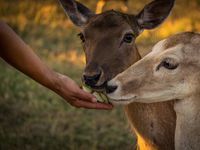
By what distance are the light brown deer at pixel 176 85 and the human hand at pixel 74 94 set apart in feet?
0.70

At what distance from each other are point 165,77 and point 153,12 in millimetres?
1471

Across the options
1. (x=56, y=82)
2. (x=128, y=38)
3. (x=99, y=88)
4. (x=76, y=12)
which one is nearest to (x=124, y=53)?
(x=128, y=38)

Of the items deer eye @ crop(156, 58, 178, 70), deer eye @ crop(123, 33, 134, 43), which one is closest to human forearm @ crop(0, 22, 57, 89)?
deer eye @ crop(156, 58, 178, 70)

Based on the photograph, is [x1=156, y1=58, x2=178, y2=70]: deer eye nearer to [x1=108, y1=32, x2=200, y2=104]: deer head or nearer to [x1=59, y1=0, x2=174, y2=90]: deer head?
[x1=108, y1=32, x2=200, y2=104]: deer head

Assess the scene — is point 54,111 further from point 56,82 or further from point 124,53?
point 56,82

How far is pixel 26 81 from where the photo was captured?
9750 mm

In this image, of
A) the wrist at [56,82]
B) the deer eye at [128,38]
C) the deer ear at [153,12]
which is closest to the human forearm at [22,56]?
the wrist at [56,82]

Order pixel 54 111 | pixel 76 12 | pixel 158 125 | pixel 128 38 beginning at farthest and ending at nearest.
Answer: pixel 54 111, pixel 76 12, pixel 128 38, pixel 158 125

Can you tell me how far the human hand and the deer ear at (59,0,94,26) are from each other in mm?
1546

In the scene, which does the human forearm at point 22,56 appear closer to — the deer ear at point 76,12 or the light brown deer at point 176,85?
the light brown deer at point 176,85

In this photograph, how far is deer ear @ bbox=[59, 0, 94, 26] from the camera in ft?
21.2

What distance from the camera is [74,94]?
5016 mm

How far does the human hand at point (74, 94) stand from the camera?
4.97m

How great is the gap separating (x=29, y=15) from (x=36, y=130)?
5.52 m
